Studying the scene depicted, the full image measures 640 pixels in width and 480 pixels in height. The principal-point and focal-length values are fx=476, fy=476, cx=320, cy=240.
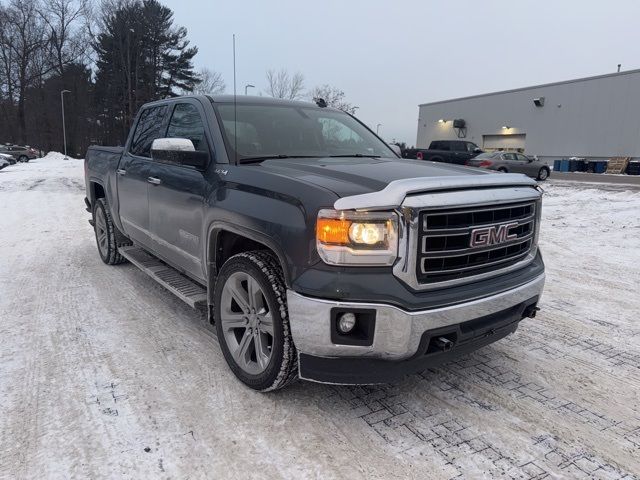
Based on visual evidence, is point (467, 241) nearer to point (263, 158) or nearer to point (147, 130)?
point (263, 158)

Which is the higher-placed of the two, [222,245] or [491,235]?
[491,235]

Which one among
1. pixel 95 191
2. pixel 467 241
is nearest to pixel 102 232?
pixel 95 191

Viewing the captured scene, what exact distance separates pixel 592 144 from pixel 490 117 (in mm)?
10548

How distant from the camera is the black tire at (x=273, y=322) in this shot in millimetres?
2693

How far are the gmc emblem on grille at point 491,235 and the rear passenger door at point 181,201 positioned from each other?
189cm

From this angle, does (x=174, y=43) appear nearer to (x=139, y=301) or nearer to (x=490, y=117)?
(x=490, y=117)

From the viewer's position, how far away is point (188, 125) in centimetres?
404

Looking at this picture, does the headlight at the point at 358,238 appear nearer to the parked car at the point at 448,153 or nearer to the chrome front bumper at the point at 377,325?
the chrome front bumper at the point at 377,325

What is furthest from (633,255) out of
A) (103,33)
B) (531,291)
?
(103,33)

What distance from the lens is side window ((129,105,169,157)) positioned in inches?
185

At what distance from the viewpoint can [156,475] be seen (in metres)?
2.27

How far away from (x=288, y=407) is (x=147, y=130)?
136 inches

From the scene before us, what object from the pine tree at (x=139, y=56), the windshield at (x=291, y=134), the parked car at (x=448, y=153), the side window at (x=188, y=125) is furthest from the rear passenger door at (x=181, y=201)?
the pine tree at (x=139, y=56)

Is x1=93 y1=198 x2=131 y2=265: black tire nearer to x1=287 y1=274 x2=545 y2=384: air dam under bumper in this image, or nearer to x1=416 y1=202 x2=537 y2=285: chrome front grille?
x1=287 y1=274 x2=545 y2=384: air dam under bumper
